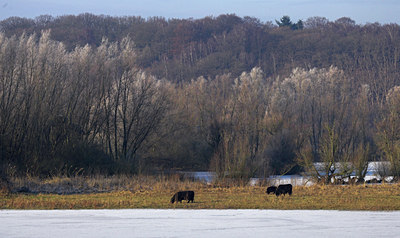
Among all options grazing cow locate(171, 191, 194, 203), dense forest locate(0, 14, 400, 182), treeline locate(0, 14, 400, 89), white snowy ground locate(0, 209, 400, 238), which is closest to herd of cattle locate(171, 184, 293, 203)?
grazing cow locate(171, 191, 194, 203)

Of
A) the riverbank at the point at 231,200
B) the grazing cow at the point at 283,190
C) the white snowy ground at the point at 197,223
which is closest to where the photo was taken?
the white snowy ground at the point at 197,223

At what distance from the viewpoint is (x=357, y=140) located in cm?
5778

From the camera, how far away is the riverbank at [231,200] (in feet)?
59.1

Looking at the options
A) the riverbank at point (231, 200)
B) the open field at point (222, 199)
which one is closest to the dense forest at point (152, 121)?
the open field at point (222, 199)

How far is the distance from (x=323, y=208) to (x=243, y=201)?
313 cm

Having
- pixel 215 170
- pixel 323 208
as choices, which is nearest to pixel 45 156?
pixel 215 170

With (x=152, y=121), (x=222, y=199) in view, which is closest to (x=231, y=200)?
(x=222, y=199)

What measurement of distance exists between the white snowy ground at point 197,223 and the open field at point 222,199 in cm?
124

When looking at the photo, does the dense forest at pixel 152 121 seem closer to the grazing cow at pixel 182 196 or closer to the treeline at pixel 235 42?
the grazing cow at pixel 182 196

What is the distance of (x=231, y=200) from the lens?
1994cm

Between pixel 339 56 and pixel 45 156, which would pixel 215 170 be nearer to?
pixel 45 156

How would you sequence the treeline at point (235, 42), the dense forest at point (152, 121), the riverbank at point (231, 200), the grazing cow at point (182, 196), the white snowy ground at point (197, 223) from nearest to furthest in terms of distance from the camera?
1. the white snowy ground at point (197, 223)
2. the riverbank at point (231, 200)
3. the grazing cow at point (182, 196)
4. the dense forest at point (152, 121)
5. the treeline at point (235, 42)

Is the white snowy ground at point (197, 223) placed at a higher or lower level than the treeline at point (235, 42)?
lower

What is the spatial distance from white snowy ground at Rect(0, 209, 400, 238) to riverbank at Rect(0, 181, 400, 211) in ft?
3.95
